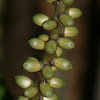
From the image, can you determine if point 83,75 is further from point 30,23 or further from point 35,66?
point 35,66

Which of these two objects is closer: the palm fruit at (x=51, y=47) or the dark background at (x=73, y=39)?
the palm fruit at (x=51, y=47)

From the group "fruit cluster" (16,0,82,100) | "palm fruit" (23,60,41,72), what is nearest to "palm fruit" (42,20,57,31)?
"fruit cluster" (16,0,82,100)

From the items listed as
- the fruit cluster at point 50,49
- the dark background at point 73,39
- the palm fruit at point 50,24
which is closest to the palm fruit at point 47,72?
the fruit cluster at point 50,49

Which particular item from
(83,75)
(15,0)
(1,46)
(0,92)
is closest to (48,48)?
(0,92)

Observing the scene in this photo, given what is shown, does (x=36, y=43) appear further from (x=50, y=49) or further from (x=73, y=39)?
(x=73, y=39)

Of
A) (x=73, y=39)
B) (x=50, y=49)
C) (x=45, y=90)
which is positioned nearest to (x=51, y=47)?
(x=50, y=49)

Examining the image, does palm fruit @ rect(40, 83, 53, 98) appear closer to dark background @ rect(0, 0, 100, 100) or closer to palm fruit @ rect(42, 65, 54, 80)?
palm fruit @ rect(42, 65, 54, 80)

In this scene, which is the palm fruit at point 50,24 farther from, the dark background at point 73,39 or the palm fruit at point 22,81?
the dark background at point 73,39
